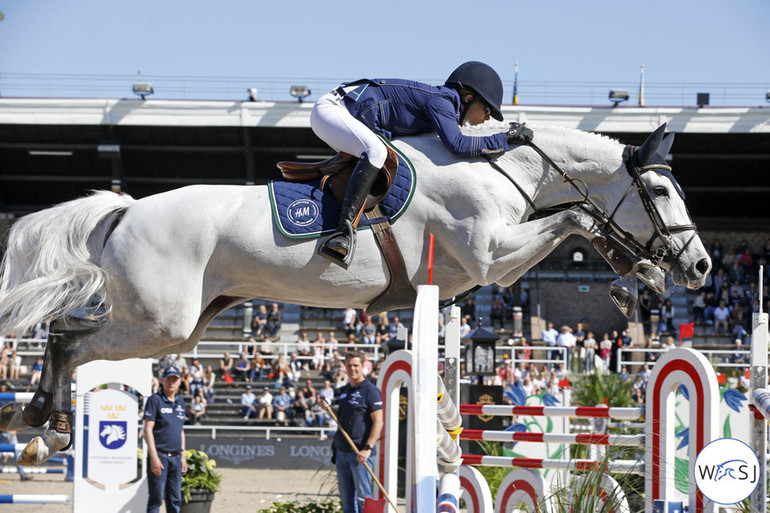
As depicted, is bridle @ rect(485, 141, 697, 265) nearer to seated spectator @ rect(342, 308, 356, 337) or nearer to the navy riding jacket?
the navy riding jacket

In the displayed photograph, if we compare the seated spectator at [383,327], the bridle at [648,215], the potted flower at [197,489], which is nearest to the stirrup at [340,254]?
the bridle at [648,215]

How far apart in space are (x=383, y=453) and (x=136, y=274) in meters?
2.66

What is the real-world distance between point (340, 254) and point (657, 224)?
156 cm

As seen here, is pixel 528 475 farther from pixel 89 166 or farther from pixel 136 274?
pixel 89 166

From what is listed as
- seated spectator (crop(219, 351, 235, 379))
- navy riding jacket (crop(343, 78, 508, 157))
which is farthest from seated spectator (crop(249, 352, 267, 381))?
navy riding jacket (crop(343, 78, 508, 157))

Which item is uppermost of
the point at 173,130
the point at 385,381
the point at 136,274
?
the point at 173,130

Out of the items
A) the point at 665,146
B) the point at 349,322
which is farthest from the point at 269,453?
the point at 665,146

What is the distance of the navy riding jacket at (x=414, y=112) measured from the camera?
404 centimetres

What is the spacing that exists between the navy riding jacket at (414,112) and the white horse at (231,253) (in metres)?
0.08

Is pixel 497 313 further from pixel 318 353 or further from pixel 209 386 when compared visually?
pixel 209 386

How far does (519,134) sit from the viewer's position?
4262mm

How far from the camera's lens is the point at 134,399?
334 inches

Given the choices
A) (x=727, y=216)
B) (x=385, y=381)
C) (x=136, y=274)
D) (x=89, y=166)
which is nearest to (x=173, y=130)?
(x=89, y=166)

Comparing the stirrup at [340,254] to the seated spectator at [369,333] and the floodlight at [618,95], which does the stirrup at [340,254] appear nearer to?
the seated spectator at [369,333]
